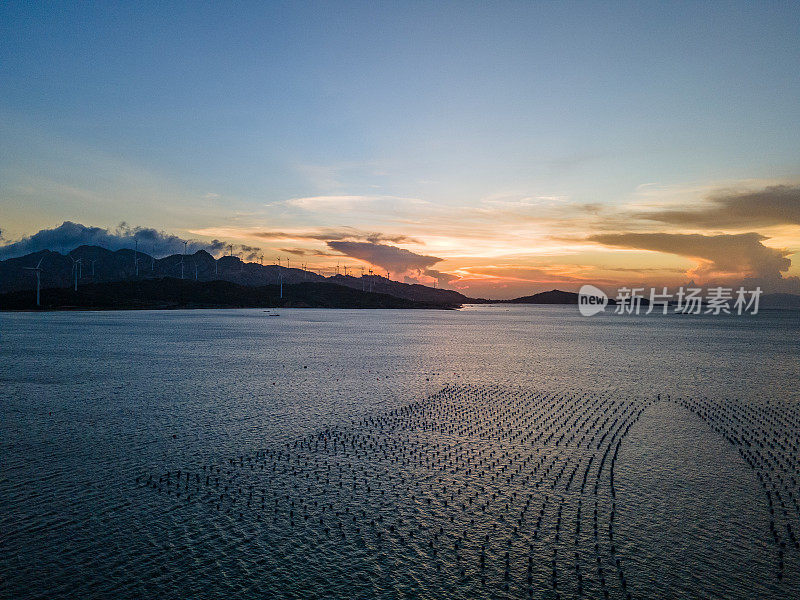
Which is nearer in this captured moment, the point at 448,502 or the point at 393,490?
the point at 448,502

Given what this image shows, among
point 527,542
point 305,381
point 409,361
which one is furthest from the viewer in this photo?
point 409,361

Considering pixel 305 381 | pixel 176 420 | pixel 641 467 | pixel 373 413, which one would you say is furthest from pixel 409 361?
pixel 641 467

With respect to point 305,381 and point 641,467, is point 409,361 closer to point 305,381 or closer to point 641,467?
point 305,381

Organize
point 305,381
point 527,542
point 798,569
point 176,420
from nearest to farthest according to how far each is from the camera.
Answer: point 798,569 < point 527,542 < point 176,420 < point 305,381

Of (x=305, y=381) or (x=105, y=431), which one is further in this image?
(x=305, y=381)

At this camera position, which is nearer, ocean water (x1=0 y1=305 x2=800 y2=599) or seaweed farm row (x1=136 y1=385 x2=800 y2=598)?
ocean water (x1=0 y1=305 x2=800 y2=599)

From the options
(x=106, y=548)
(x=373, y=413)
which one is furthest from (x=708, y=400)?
(x=106, y=548)

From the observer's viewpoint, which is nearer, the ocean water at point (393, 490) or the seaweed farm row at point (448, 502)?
the ocean water at point (393, 490)
